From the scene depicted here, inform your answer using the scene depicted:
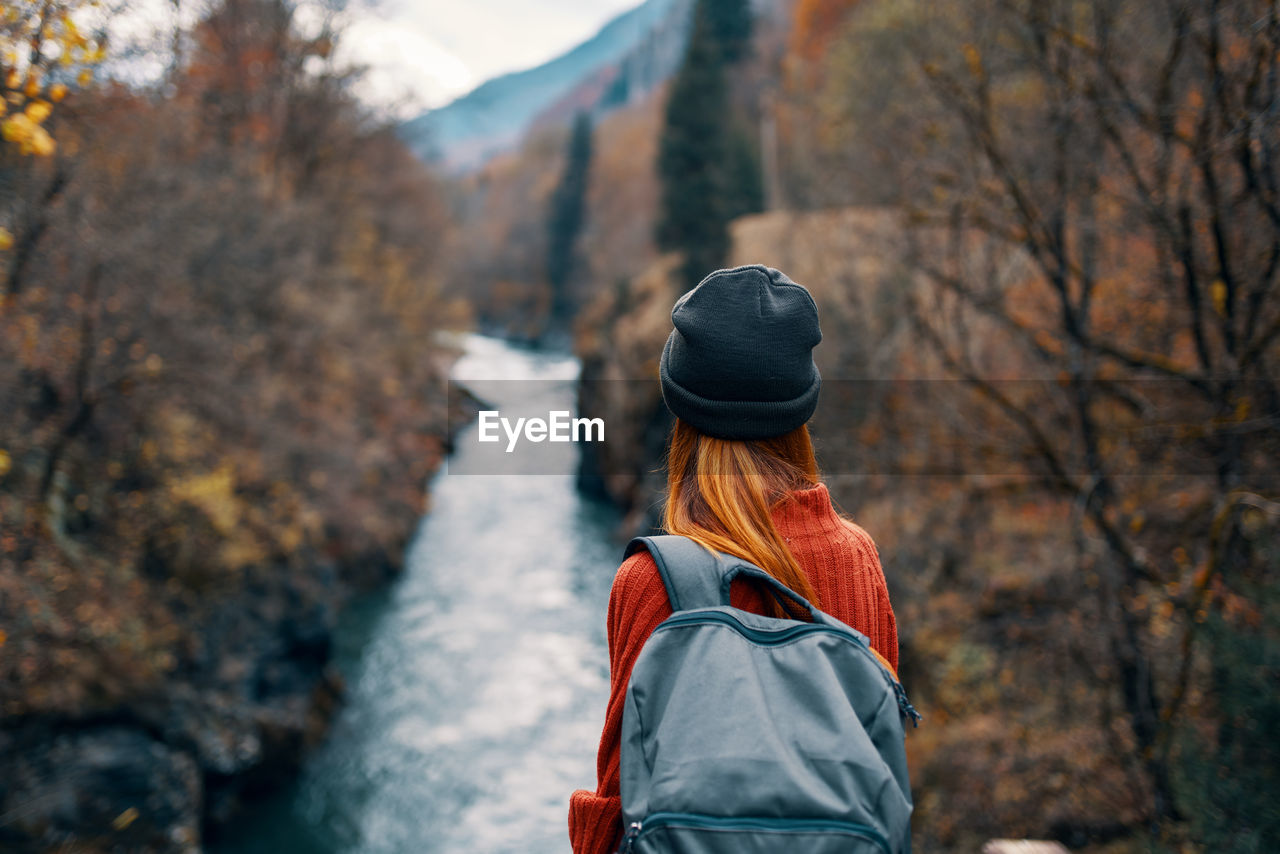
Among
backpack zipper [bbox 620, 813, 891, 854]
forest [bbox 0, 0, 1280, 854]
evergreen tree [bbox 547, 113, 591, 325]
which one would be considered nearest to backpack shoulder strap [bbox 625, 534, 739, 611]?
backpack zipper [bbox 620, 813, 891, 854]

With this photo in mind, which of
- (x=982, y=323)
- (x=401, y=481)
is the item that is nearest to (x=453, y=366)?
(x=401, y=481)

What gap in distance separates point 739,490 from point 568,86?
66.9 metres

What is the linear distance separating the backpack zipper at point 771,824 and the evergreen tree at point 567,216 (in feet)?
149

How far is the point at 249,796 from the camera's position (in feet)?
31.3

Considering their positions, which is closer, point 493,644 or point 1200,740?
point 1200,740

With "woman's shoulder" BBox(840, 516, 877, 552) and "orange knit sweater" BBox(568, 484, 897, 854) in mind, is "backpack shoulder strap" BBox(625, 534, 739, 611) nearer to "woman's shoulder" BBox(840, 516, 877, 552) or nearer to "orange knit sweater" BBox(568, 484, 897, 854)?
"orange knit sweater" BBox(568, 484, 897, 854)

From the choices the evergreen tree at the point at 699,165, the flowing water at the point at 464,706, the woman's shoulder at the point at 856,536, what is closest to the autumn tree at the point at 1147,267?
the woman's shoulder at the point at 856,536

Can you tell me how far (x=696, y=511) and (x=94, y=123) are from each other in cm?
912

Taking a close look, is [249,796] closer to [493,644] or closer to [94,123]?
[493,644]

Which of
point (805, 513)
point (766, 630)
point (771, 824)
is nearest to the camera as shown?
point (771, 824)

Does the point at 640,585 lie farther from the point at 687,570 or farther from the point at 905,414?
the point at 905,414

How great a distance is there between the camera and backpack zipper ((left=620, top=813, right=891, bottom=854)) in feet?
3.35

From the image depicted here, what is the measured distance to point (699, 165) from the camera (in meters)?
25.3

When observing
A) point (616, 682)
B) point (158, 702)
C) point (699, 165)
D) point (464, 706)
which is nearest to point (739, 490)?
point (616, 682)
